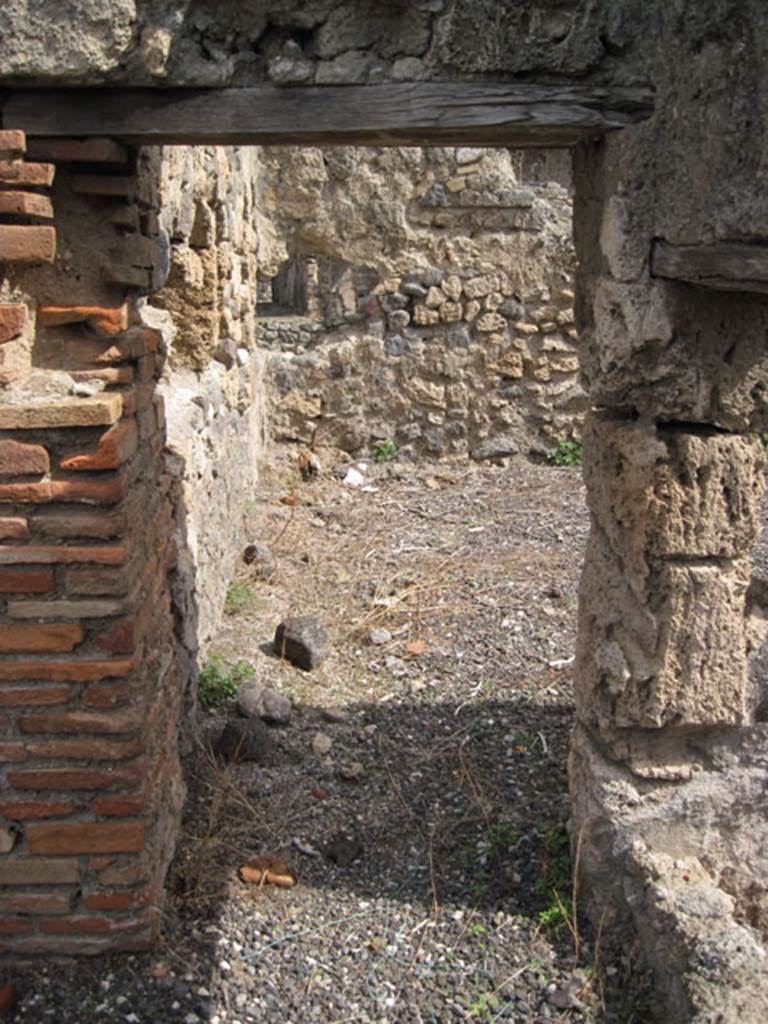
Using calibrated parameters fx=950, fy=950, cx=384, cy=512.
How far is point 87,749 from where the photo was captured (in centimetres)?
252

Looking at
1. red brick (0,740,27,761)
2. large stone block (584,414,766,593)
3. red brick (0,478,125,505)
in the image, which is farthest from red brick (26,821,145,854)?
large stone block (584,414,766,593)

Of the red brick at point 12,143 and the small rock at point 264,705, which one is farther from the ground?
the red brick at point 12,143

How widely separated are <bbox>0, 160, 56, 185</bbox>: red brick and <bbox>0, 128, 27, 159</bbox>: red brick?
0.02 metres

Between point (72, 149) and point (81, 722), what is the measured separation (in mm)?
1442

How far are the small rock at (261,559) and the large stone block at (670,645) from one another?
2.87m

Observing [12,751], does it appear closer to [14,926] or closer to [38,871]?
[38,871]

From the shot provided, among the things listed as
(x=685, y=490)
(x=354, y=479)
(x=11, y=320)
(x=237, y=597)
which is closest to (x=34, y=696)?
(x=11, y=320)

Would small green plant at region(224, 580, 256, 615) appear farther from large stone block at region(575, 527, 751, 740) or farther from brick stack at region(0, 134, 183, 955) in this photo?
large stone block at region(575, 527, 751, 740)

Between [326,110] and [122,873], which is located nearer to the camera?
[326,110]

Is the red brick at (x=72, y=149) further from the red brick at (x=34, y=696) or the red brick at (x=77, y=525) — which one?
the red brick at (x=34, y=696)

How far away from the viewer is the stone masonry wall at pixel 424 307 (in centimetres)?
689

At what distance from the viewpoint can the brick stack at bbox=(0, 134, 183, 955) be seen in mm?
2389

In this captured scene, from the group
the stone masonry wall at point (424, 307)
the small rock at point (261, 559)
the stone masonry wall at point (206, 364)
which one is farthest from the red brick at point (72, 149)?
the stone masonry wall at point (424, 307)

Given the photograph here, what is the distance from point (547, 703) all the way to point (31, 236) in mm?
2776
